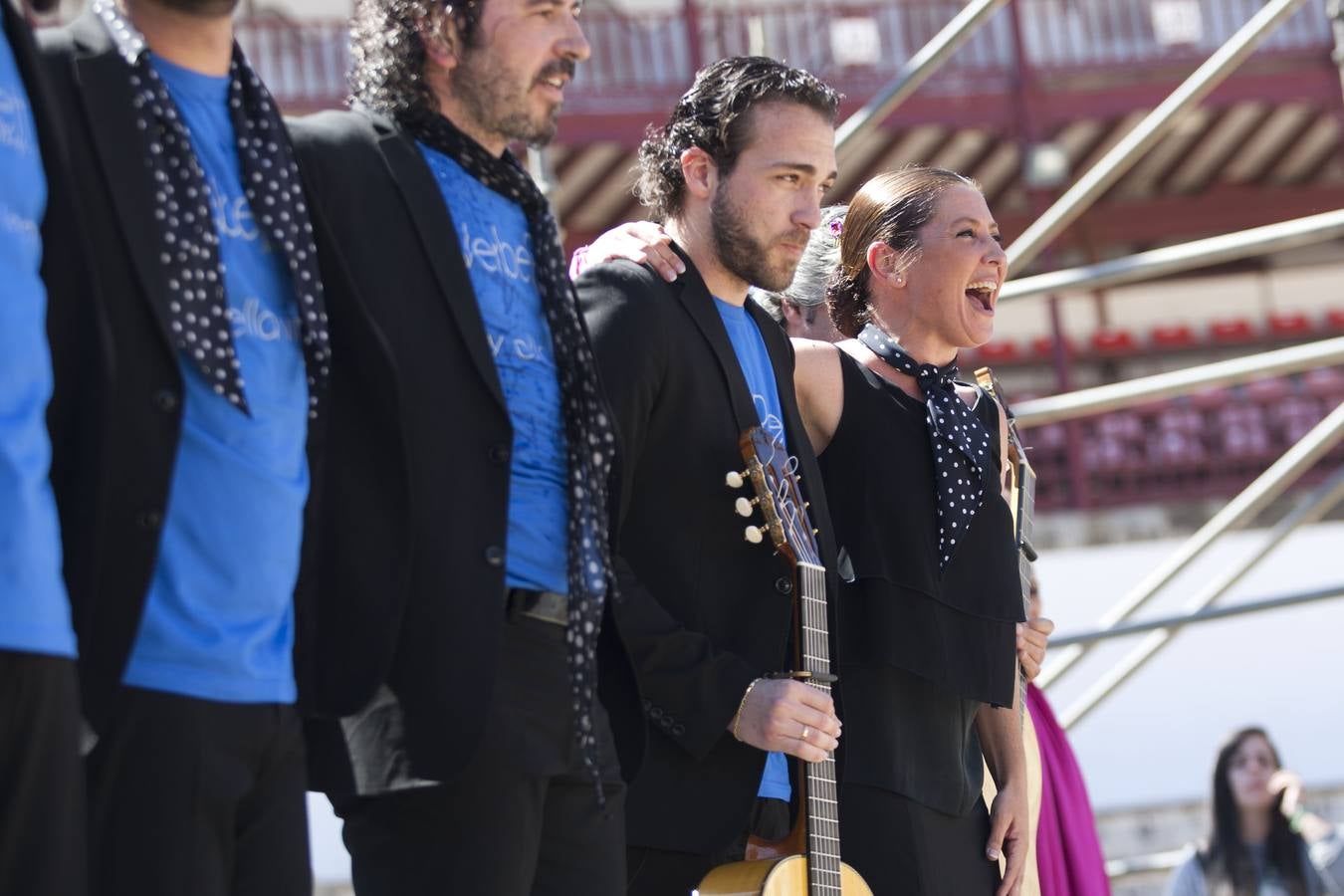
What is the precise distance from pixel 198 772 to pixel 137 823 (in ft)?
0.20

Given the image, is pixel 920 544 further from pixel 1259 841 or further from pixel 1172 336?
pixel 1172 336

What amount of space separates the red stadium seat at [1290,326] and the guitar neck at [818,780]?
1287 cm

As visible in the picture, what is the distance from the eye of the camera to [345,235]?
201cm

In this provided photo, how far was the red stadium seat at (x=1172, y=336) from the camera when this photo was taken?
14781 mm

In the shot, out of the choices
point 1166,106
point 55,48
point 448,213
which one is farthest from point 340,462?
point 1166,106

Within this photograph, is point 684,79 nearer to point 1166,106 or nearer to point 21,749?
point 1166,106

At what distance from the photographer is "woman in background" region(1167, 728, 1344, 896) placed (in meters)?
5.47

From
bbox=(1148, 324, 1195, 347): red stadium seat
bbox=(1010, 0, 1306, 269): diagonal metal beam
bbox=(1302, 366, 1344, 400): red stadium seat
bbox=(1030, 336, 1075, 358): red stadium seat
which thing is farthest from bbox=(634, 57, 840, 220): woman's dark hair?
bbox=(1148, 324, 1195, 347): red stadium seat

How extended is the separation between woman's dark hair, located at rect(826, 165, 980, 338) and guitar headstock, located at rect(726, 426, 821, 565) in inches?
23.2

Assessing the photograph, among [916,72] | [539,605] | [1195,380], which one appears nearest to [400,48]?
[539,605]

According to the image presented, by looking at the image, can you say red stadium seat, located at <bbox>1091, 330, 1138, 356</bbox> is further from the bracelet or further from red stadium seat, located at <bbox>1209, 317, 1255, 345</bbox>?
the bracelet

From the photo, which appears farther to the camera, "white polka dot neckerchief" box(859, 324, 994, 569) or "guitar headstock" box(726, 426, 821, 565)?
"white polka dot neckerchief" box(859, 324, 994, 569)

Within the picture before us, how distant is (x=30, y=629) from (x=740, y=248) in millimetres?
1368

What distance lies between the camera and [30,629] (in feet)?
4.86
